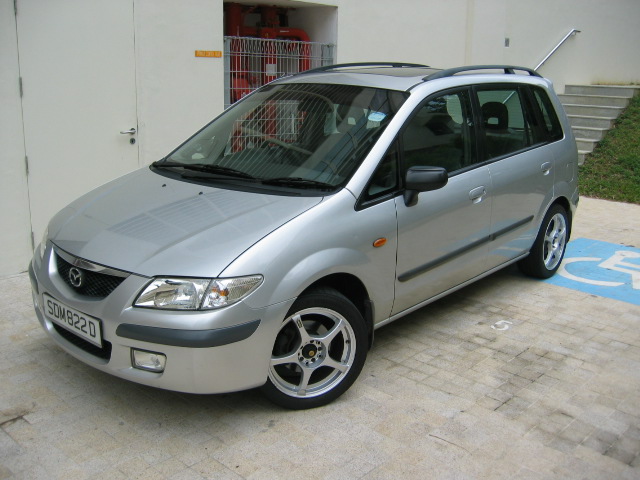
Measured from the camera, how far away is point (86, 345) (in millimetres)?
3646

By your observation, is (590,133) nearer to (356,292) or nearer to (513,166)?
(513,166)

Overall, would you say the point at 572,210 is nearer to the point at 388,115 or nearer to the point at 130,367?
the point at 388,115

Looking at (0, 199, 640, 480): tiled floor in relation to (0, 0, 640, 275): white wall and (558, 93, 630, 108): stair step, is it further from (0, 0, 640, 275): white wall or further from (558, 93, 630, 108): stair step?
(558, 93, 630, 108): stair step

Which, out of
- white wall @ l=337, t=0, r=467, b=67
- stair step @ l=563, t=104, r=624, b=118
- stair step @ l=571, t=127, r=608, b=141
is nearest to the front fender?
white wall @ l=337, t=0, r=467, b=67

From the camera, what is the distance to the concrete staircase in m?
11.2

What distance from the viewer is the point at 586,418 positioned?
12.3 feet

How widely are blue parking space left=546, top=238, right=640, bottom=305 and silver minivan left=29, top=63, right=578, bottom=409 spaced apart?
101cm

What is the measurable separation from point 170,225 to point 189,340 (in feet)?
2.44

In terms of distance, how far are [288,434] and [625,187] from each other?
785 cm

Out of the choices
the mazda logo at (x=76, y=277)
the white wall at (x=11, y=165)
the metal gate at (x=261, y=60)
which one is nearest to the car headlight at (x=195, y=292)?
the mazda logo at (x=76, y=277)

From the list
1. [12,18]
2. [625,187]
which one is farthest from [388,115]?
[625,187]

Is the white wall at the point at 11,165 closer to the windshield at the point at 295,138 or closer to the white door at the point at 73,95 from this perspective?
the white door at the point at 73,95

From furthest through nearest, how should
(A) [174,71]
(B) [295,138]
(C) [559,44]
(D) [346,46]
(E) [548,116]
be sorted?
(C) [559,44] < (D) [346,46] < (A) [174,71] < (E) [548,116] < (B) [295,138]

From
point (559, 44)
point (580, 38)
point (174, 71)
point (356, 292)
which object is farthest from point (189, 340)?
point (580, 38)
